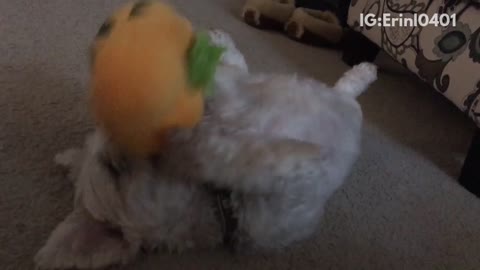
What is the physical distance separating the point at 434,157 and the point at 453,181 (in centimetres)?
8

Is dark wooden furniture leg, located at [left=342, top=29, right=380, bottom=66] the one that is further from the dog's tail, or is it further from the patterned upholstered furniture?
the dog's tail

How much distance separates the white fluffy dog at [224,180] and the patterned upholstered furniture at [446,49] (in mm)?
325

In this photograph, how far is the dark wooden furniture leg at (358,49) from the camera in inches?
54.8

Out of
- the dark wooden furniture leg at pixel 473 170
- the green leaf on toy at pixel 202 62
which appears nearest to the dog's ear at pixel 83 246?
the green leaf on toy at pixel 202 62

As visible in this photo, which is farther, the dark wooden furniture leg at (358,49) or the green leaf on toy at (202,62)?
the dark wooden furniture leg at (358,49)

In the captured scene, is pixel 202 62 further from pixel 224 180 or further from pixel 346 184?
pixel 346 184

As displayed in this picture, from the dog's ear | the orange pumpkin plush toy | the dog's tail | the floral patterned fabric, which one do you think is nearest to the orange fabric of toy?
the orange pumpkin plush toy

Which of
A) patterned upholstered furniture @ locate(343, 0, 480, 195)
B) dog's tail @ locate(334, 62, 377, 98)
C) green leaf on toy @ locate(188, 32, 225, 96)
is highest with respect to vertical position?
green leaf on toy @ locate(188, 32, 225, 96)

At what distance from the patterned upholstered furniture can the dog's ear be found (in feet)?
2.21

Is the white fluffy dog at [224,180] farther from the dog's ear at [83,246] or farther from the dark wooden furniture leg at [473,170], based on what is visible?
the dark wooden furniture leg at [473,170]

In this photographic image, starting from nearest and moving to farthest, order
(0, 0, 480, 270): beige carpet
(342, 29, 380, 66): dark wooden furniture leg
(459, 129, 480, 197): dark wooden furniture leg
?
1. (0, 0, 480, 270): beige carpet
2. (459, 129, 480, 197): dark wooden furniture leg
3. (342, 29, 380, 66): dark wooden furniture leg

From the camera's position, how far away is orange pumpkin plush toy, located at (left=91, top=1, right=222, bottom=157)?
1.94 ft

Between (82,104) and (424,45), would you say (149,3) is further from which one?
(424,45)

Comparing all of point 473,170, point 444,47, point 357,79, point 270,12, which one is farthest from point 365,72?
point 270,12
